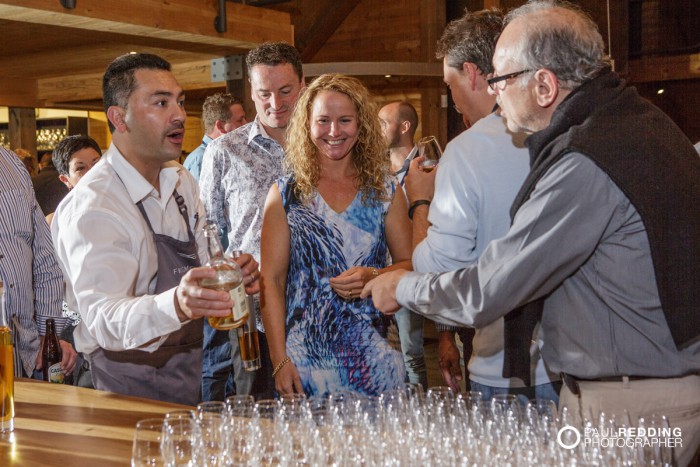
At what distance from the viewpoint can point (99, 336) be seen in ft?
7.72

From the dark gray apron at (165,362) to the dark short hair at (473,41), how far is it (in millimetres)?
1076

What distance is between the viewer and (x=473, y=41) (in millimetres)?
2598

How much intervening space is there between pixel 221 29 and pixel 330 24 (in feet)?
15.6

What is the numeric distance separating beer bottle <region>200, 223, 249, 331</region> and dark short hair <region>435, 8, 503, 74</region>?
1019 mm

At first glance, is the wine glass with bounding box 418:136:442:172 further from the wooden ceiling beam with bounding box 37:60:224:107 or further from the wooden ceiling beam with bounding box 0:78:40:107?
the wooden ceiling beam with bounding box 0:78:40:107

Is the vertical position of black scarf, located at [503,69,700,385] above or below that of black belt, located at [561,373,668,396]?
above

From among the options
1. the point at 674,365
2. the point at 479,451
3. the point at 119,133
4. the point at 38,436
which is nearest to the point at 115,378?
the point at 38,436

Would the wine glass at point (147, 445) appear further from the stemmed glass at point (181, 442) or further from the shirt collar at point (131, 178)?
the shirt collar at point (131, 178)

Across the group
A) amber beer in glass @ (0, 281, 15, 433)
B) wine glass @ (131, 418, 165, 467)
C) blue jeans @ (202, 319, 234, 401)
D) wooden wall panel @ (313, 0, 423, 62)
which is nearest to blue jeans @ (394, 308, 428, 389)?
blue jeans @ (202, 319, 234, 401)

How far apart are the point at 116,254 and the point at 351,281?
0.75 m

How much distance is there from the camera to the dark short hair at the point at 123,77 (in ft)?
9.15

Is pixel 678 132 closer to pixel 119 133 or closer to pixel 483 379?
pixel 483 379

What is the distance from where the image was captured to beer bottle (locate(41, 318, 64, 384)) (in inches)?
143

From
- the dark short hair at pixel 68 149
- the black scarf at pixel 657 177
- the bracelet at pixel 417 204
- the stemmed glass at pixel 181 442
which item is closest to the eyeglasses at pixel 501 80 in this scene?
the black scarf at pixel 657 177
